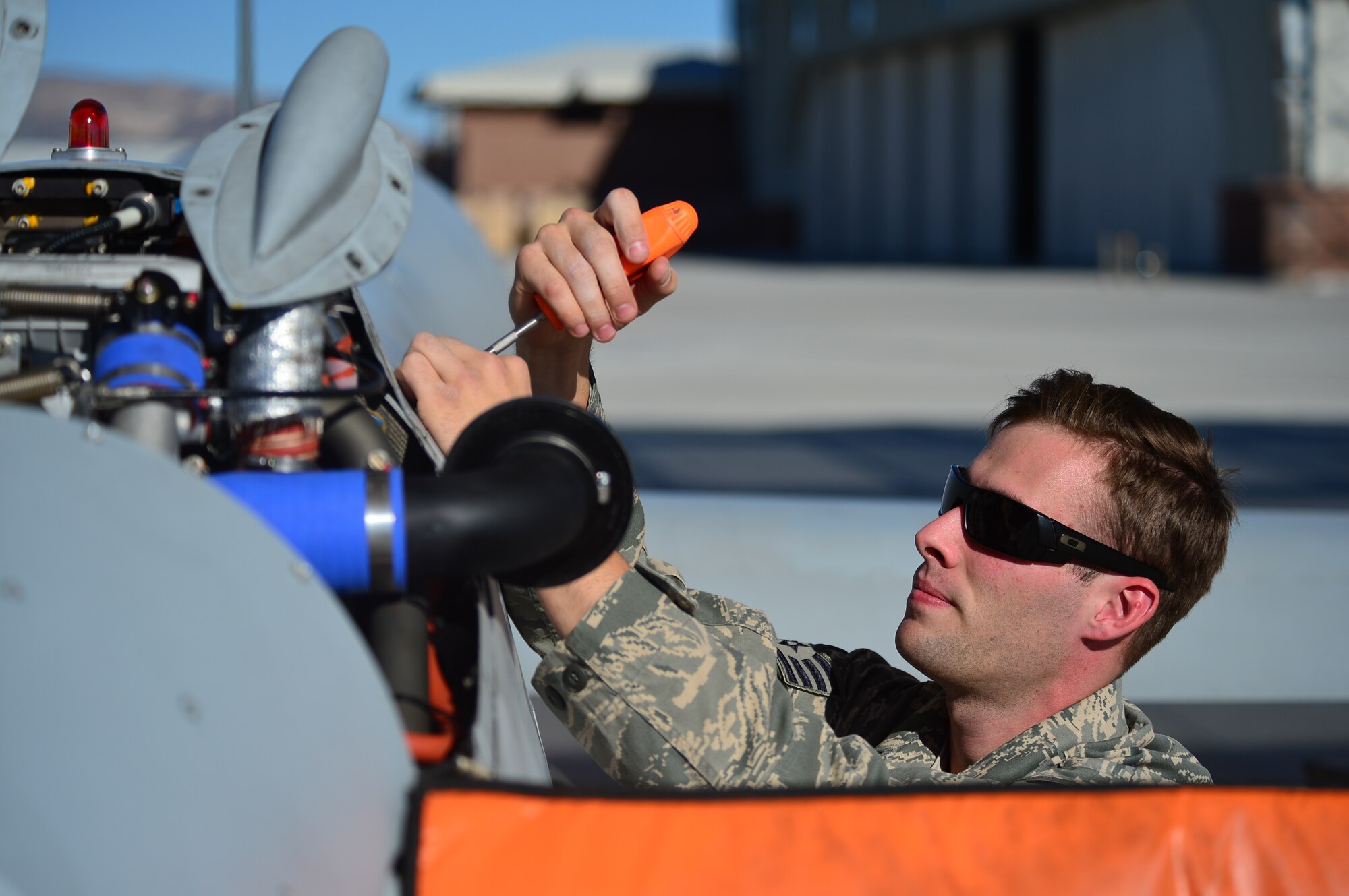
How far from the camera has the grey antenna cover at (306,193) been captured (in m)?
0.88

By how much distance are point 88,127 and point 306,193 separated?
51 cm

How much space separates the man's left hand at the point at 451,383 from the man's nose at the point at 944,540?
49cm

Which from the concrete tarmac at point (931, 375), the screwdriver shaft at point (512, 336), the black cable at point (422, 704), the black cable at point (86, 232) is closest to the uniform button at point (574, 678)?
the black cable at point (422, 704)

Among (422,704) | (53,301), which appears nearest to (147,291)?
(53,301)

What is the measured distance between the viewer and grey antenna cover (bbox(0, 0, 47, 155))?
1181 mm

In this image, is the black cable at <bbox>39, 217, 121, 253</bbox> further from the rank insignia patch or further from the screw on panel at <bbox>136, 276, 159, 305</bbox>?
the rank insignia patch

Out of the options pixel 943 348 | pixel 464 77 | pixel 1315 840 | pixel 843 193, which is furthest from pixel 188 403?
pixel 464 77

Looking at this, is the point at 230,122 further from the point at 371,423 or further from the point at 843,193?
the point at 843,193

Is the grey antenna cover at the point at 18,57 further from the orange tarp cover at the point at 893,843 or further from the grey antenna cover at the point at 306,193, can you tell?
the orange tarp cover at the point at 893,843

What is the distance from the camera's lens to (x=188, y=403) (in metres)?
0.88

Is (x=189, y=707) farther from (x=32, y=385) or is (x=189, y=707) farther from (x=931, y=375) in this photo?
(x=931, y=375)

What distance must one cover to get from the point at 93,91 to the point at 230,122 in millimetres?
1084

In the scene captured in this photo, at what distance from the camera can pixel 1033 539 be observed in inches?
49.6

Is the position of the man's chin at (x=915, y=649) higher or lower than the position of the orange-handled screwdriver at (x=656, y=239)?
lower
